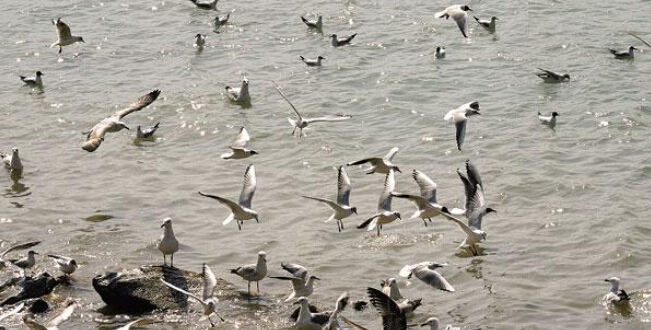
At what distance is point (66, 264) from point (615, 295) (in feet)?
21.6

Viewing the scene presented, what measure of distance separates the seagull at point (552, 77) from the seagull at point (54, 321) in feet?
42.0

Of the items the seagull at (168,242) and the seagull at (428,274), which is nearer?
the seagull at (428,274)

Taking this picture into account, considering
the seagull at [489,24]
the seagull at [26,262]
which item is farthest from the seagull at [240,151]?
the seagull at [489,24]

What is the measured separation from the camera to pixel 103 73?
1002 inches

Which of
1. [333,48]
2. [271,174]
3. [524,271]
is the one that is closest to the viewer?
A: [524,271]

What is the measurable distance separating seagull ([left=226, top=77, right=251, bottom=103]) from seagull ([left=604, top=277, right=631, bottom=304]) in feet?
36.8

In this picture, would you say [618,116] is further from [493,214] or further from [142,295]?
[142,295]

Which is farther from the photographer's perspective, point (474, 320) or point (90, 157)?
point (90, 157)

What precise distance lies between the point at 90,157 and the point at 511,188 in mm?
7700

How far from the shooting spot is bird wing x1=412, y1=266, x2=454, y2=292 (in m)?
12.8

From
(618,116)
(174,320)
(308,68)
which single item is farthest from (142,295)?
(308,68)

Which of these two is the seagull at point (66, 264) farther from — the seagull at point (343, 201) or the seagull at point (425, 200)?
the seagull at point (425, 200)

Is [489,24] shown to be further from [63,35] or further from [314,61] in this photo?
[63,35]

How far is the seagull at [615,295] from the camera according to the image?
12.7 m
